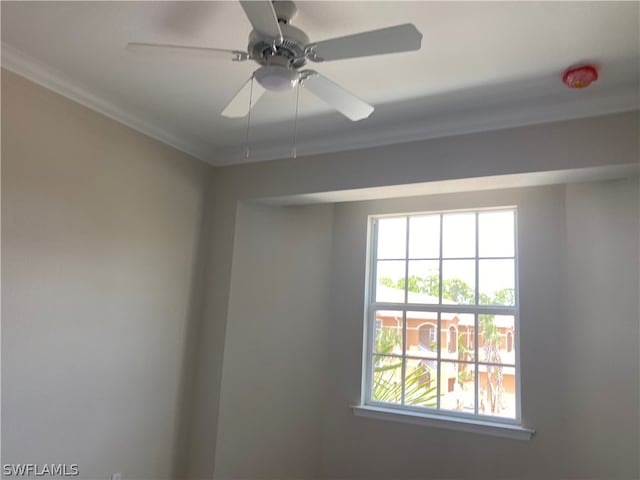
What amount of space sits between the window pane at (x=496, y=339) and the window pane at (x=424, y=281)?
0.38m

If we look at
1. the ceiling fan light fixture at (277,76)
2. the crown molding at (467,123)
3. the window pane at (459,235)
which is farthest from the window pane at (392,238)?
the ceiling fan light fixture at (277,76)

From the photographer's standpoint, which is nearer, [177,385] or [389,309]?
[177,385]

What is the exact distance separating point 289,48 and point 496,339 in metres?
2.42

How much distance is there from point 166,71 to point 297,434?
2.65 meters

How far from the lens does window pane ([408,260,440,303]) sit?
134 inches

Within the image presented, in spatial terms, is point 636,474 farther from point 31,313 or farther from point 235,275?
point 31,313

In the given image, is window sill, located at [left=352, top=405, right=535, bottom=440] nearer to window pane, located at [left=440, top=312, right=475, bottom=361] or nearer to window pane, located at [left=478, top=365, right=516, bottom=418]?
window pane, located at [left=478, top=365, right=516, bottom=418]

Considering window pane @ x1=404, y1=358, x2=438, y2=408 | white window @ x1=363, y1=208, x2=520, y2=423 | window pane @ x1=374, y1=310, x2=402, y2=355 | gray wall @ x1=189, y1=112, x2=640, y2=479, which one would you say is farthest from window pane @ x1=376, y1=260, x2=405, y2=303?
gray wall @ x1=189, y1=112, x2=640, y2=479

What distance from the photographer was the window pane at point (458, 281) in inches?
129

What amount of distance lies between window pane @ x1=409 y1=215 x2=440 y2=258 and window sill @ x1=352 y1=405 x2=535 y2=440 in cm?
115

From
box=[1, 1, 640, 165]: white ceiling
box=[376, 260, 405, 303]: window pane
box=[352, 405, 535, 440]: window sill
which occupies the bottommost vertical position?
box=[352, 405, 535, 440]: window sill

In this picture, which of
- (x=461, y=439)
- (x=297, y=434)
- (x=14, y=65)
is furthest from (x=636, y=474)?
(x=14, y=65)

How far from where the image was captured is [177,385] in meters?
3.14

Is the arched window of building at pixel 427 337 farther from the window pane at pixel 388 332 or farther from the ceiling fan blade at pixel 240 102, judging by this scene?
the ceiling fan blade at pixel 240 102
